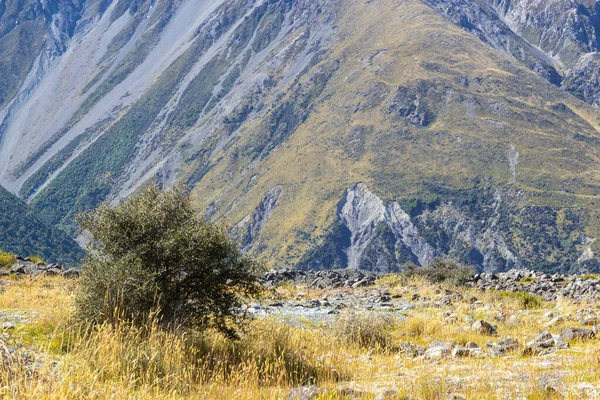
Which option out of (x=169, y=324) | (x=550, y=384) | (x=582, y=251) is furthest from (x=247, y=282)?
(x=582, y=251)

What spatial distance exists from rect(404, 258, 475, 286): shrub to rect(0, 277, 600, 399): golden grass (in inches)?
495

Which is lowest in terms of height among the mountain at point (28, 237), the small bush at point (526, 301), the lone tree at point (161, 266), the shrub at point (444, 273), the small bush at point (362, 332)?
the mountain at point (28, 237)

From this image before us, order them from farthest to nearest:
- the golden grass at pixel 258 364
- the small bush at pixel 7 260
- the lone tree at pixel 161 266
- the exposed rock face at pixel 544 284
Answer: the small bush at pixel 7 260 → the exposed rock face at pixel 544 284 → the lone tree at pixel 161 266 → the golden grass at pixel 258 364

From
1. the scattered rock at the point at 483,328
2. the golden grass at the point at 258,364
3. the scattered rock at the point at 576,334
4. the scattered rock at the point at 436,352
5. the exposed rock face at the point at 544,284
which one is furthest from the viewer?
the exposed rock face at the point at 544,284

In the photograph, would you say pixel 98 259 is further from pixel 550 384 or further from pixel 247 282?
pixel 550 384

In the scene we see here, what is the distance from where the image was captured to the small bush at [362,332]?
468 inches

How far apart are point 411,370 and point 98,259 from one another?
646cm

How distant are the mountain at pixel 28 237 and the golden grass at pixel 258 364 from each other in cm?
12934

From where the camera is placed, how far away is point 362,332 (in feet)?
40.1

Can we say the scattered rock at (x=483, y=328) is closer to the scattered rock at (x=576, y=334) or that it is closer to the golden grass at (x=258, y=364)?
the golden grass at (x=258, y=364)

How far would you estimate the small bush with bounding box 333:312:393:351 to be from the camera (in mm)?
11883

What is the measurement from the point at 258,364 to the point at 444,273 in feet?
70.1

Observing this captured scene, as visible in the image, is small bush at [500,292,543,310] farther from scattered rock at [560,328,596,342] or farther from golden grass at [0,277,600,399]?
scattered rock at [560,328,596,342]

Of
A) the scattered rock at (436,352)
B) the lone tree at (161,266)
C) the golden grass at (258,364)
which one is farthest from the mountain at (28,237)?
the scattered rock at (436,352)
